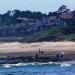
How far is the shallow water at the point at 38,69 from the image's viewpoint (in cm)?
4584

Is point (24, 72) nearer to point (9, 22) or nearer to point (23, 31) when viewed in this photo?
point (23, 31)

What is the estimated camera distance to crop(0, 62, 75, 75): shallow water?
1805 inches

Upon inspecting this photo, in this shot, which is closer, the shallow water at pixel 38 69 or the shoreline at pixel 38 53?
the shallow water at pixel 38 69

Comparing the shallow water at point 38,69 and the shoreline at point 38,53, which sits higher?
the shoreline at point 38,53

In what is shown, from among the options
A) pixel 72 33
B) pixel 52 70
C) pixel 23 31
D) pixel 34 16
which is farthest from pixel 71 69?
pixel 34 16

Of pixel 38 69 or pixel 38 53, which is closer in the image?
pixel 38 69

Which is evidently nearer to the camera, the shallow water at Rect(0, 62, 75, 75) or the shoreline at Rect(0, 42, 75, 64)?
the shallow water at Rect(0, 62, 75, 75)

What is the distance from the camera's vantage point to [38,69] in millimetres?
48750

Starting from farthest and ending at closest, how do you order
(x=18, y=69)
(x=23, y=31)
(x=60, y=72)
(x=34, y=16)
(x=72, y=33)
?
(x=34, y=16) → (x=23, y=31) → (x=72, y=33) → (x=18, y=69) → (x=60, y=72)

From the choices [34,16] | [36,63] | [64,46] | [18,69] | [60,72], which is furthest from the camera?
[34,16]

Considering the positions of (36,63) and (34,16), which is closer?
(36,63)

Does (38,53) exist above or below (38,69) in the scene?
above

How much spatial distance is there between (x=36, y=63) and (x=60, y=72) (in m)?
7.78

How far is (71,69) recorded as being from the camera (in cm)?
4778
